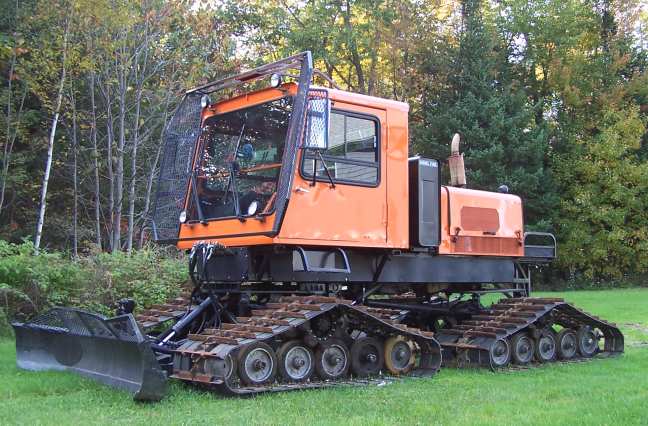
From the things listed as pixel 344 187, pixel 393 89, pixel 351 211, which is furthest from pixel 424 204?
pixel 393 89

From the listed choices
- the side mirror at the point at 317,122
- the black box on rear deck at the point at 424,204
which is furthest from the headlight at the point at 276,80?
the black box on rear deck at the point at 424,204

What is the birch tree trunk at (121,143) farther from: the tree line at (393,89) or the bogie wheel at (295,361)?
the bogie wheel at (295,361)

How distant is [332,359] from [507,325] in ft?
9.92

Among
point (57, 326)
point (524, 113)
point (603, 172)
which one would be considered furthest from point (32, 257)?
point (603, 172)

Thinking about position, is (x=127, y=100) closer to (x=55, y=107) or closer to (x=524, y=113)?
(x=55, y=107)

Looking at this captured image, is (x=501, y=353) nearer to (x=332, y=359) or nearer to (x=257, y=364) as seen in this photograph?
(x=332, y=359)

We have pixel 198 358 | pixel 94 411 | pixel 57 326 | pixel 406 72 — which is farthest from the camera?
pixel 406 72

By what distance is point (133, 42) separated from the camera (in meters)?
18.4

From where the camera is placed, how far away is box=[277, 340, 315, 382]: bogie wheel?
7340 mm

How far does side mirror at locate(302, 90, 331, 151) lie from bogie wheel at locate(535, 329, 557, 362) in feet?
14.9

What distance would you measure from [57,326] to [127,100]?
12906 millimetres

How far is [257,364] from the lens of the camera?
705cm

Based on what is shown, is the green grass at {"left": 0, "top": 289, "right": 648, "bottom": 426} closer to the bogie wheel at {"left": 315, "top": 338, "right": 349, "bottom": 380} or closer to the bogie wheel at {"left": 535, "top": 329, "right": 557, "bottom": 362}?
the bogie wheel at {"left": 315, "top": 338, "right": 349, "bottom": 380}

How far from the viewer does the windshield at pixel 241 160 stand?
26.6 feet
